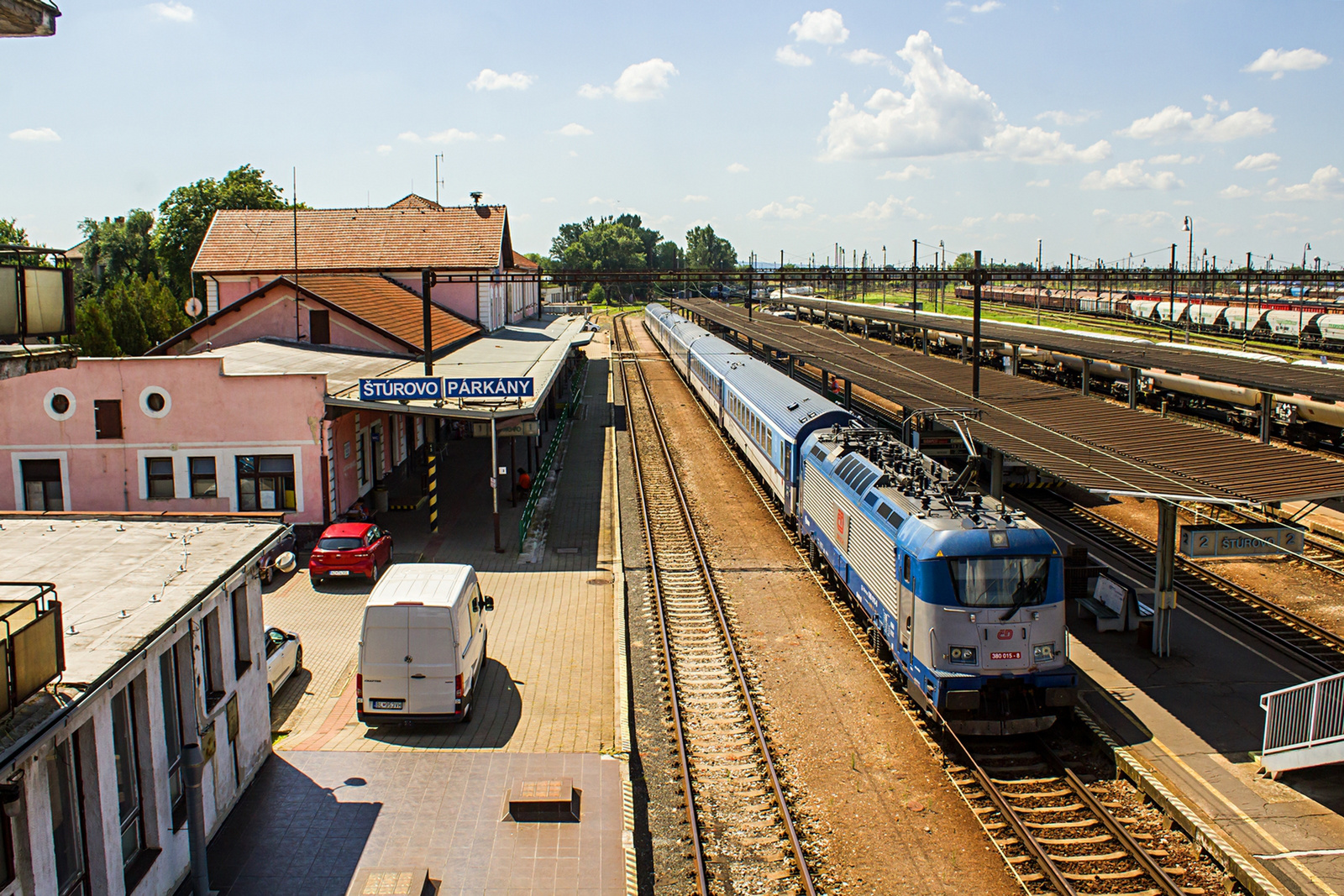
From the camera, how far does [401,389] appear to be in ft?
72.4

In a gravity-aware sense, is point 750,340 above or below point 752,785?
above

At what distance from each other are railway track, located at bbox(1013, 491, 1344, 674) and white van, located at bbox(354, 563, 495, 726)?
42.7 feet

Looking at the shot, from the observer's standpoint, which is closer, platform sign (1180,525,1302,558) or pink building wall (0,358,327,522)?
platform sign (1180,525,1302,558)

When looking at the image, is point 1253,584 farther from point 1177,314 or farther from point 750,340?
point 1177,314

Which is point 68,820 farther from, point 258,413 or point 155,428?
point 155,428

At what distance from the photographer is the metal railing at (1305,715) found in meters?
11.0

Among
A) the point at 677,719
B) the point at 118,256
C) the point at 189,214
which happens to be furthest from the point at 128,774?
the point at 118,256

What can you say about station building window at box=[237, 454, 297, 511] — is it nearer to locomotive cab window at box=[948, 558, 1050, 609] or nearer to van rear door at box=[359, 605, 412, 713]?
van rear door at box=[359, 605, 412, 713]

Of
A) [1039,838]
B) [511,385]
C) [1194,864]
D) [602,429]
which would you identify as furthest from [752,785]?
[602,429]

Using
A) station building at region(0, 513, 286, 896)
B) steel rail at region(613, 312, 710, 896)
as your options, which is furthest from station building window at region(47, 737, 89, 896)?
steel rail at region(613, 312, 710, 896)

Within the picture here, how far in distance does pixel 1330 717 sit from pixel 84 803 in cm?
1256

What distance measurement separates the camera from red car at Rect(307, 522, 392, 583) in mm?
19828

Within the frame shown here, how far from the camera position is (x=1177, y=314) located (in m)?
69.8

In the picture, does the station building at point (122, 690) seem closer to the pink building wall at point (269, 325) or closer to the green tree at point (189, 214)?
the pink building wall at point (269, 325)
